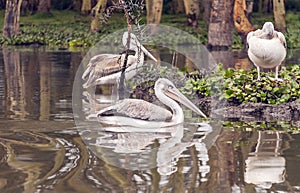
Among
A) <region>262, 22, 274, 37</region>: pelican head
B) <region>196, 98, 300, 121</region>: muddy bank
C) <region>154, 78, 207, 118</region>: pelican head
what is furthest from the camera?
<region>262, 22, 274, 37</region>: pelican head

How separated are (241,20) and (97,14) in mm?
5691

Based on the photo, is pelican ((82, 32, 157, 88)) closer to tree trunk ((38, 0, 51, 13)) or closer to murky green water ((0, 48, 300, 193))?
murky green water ((0, 48, 300, 193))

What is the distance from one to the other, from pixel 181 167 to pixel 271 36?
4701 mm

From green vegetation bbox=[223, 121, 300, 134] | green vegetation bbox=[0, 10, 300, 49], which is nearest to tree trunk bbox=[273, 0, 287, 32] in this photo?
green vegetation bbox=[0, 10, 300, 49]

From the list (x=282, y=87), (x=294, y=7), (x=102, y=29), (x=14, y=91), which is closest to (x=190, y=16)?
(x=102, y=29)

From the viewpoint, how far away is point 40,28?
35.4 metres

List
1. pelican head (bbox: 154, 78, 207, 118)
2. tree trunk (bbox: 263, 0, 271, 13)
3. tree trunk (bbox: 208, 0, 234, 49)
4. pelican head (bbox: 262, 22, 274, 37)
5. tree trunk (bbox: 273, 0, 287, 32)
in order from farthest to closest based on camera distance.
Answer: tree trunk (bbox: 263, 0, 271, 13)
tree trunk (bbox: 273, 0, 287, 32)
tree trunk (bbox: 208, 0, 234, 49)
pelican head (bbox: 262, 22, 274, 37)
pelican head (bbox: 154, 78, 207, 118)

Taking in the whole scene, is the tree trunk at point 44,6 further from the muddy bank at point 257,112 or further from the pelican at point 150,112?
the pelican at point 150,112

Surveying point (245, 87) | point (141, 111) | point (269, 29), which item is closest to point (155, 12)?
point (269, 29)

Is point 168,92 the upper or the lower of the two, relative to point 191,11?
lower

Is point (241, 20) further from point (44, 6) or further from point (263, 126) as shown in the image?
point (263, 126)

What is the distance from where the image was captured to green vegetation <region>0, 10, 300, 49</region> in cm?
2936

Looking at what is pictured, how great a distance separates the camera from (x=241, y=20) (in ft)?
96.7

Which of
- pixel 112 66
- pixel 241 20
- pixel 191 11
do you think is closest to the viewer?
pixel 112 66
